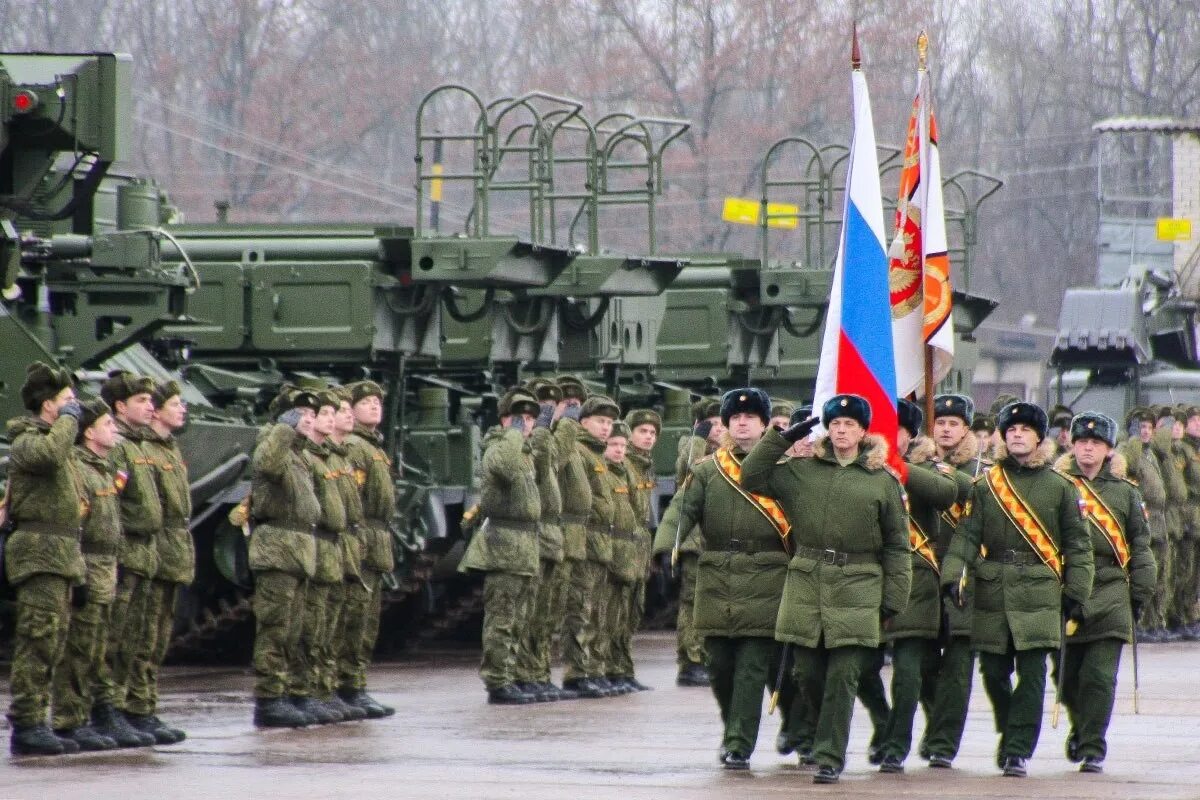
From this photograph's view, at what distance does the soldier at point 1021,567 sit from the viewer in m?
12.1

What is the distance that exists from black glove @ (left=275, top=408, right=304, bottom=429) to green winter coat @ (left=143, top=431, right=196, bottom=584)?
1.80 feet

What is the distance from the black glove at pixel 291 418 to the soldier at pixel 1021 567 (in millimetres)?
3351

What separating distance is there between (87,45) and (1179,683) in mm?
35955

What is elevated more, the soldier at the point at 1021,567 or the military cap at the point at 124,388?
the military cap at the point at 124,388

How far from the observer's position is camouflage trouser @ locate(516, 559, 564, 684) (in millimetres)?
15961

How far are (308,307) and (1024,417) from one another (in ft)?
25.3

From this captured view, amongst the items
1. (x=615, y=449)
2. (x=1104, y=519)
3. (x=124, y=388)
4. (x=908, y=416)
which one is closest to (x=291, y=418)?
(x=124, y=388)

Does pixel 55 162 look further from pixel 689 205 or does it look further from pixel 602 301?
pixel 689 205

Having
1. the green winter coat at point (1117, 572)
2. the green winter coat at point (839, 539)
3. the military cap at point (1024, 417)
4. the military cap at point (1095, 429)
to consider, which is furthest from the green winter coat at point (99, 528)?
the military cap at point (1095, 429)

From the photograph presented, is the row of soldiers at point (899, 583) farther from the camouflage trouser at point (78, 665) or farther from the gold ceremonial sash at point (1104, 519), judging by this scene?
the camouflage trouser at point (78, 665)

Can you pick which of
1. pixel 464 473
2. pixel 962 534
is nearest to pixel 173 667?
pixel 464 473

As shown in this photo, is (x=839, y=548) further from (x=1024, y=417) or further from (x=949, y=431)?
(x=949, y=431)

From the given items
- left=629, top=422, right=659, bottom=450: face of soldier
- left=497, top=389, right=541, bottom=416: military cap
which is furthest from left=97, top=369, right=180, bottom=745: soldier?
left=629, top=422, right=659, bottom=450: face of soldier

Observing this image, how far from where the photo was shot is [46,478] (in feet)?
40.3
